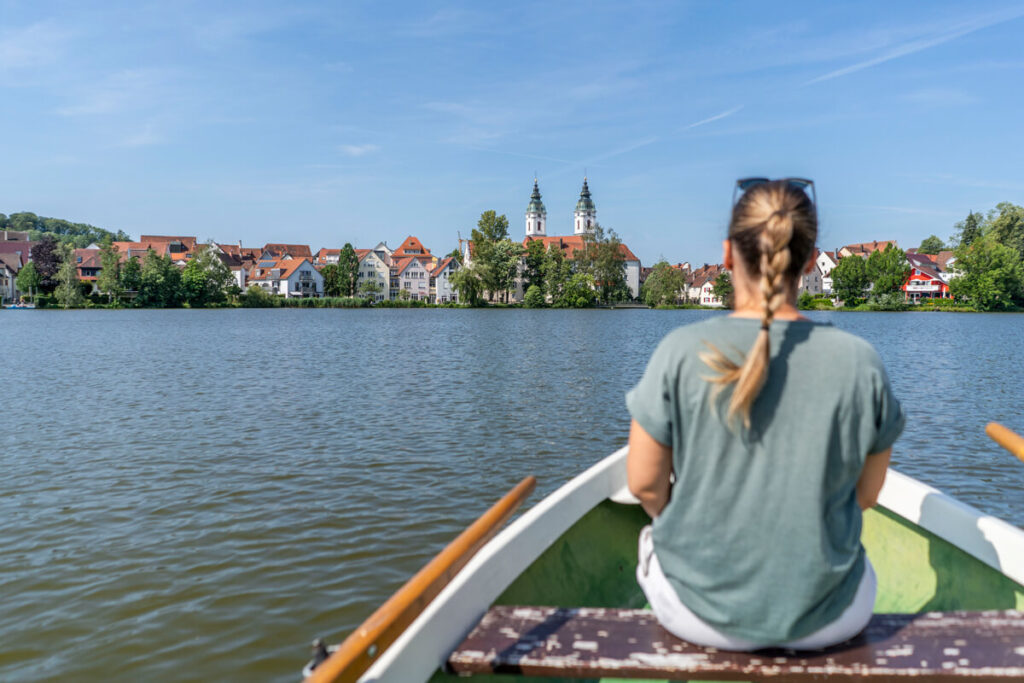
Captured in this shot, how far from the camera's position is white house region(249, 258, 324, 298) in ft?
339

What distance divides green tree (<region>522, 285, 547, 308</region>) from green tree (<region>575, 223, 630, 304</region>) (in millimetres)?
9832

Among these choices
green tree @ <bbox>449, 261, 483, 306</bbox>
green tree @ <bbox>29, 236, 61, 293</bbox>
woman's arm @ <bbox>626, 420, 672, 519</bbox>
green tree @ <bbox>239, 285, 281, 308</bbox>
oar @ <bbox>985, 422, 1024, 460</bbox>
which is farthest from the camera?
green tree @ <bbox>29, 236, 61, 293</bbox>

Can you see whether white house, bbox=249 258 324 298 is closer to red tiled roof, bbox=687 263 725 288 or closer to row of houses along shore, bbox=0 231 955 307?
row of houses along shore, bbox=0 231 955 307

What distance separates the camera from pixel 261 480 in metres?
8.63

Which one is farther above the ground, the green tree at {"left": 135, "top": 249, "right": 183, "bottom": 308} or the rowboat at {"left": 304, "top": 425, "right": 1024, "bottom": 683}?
the green tree at {"left": 135, "top": 249, "right": 183, "bottom": 308}

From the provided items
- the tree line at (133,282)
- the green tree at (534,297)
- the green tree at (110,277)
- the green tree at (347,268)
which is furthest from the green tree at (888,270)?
the green tree at (110,277)

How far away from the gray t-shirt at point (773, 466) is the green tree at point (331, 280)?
106m

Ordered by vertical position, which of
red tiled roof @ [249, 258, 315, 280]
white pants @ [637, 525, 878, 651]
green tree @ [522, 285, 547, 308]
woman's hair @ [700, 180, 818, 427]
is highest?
red tiled roof @ [249, 258, 315, 280]

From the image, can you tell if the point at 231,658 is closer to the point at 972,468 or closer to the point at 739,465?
the point at 739,465

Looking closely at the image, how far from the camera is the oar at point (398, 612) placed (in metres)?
1.62

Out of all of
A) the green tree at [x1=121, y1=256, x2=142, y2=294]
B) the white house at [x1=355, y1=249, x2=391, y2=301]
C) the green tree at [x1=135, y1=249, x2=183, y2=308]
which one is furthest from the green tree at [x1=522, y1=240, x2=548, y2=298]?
the green tree at [x1=121, y1=256, x2=142, y2=294]

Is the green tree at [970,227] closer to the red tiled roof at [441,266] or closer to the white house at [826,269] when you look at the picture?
the white house at [826,269]

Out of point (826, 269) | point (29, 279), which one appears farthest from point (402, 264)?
point (826, 269)

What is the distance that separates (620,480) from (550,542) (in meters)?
0.78
